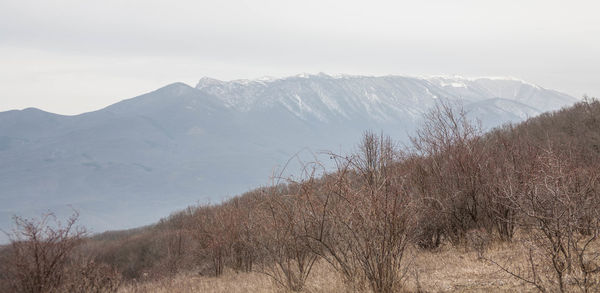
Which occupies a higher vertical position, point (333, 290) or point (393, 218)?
point (393, 218)

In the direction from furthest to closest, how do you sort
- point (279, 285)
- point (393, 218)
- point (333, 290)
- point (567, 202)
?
point (279, 285) < point (333, 290) < point (393, 218) < point (567, 202)

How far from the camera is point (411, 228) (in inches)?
340

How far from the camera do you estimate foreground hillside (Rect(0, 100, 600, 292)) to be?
25.7 ft

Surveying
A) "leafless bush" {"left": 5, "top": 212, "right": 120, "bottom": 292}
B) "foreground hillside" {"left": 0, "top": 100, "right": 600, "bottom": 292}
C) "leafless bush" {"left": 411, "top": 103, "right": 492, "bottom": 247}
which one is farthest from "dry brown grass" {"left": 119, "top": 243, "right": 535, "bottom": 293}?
"leafless bush" {"left": 5, "top": 212, "right": 120, "bottom": 292}

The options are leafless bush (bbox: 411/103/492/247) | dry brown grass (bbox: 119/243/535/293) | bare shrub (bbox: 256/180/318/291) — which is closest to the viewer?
dry brown grass (bbox: 119/243/535/293)

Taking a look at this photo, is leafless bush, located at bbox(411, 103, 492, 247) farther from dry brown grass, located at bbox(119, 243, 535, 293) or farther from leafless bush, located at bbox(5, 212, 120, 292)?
leafless bush, located at bbox(5, 212, 120, 292)

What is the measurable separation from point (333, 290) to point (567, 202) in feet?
13.4

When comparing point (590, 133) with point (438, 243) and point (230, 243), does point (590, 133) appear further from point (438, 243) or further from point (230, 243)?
point (230, 243)

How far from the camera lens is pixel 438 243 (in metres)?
14.0

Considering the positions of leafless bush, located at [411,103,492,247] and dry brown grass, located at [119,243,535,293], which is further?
leafless bush, located at [411,103,492,247]

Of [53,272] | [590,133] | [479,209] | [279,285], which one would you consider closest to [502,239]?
[479,209]

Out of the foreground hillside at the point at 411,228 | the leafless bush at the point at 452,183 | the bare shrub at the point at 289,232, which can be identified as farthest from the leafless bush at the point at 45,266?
the leafless bush at the point at 452,183

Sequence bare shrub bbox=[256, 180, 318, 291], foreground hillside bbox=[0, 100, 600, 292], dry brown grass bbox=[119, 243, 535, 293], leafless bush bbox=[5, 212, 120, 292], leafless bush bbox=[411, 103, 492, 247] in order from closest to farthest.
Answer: foreground hillside bbox=[0, 100, 600, 292]
dry brown grass bbox=[119, 243, 535, 293]
bare shrub bbox=[256, 180, 318, 291]
leafless bush bbox=[411, 103, 492, 247]
leafless bush bbox=[5, 212, 120, 292]

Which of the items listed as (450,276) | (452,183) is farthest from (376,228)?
(452,183)
